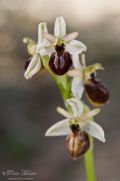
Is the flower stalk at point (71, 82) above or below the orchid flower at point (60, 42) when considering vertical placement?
below

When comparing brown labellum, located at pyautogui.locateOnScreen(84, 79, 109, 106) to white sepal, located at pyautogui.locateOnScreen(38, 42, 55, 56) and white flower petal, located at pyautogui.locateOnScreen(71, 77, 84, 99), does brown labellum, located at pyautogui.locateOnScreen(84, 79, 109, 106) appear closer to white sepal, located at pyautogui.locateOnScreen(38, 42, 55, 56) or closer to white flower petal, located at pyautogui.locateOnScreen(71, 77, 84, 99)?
white flower petal, located at pyautogui.locateOnScreen(71, 77, 84, 99)

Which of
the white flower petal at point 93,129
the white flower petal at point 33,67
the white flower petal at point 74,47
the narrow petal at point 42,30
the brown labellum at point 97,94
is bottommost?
the white flower petal at point 93,129

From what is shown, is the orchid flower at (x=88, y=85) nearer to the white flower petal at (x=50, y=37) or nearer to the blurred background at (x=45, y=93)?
the white flower petal at (x=50, y=37)

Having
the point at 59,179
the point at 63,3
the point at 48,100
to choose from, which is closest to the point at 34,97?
the point at 48,100

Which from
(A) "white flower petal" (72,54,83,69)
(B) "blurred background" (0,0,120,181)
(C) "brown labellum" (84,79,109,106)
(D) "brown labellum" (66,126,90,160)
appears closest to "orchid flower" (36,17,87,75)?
(A) "white flower petal" (72,54,83,69)

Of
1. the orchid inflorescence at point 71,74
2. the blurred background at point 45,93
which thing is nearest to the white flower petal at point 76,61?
the orchid inflorescence at point 71,74

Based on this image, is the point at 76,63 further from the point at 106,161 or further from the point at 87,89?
the point at 106,161

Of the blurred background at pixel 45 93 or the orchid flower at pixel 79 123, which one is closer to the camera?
the orchid flower at pixel 79 123

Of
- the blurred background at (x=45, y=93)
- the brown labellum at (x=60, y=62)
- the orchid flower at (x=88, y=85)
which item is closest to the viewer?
the brown labellum at (x=60, y=62)
